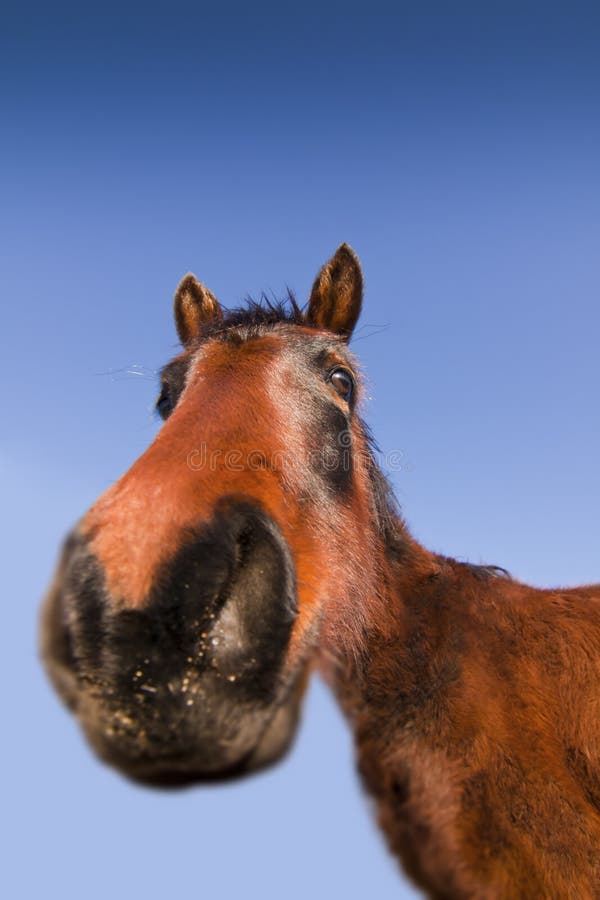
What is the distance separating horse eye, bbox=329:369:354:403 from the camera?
4117 millimetres

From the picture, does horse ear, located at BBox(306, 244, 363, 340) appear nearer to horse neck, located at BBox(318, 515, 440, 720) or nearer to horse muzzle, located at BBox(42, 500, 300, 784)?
horse neck, located at BBox(318, 515, 440, 720)

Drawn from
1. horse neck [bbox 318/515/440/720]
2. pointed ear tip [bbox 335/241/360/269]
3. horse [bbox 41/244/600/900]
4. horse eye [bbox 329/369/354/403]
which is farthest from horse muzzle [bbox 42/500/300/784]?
pointed ear tip [bbox 335/241/360/269]

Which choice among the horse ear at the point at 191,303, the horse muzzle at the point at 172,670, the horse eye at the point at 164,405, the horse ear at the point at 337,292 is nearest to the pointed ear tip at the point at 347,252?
the horse ear at the point at 337,292

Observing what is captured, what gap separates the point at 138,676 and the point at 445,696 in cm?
199

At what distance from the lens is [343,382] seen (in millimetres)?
4207

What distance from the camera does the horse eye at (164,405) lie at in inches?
167

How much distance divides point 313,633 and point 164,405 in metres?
2.33

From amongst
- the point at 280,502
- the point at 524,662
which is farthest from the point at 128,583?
the point at 524,662

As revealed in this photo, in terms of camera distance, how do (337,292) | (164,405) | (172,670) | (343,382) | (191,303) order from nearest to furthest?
(172,670) < (343,382) < (164,405) < (337,292) < (191,303)

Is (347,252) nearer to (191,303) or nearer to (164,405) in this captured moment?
(191,303)

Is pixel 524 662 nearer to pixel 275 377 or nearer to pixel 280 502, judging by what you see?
pixel 280 502

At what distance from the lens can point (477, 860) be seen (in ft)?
8.80

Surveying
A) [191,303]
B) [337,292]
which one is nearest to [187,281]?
[191,303]

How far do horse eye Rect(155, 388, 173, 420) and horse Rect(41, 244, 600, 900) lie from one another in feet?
0.06
